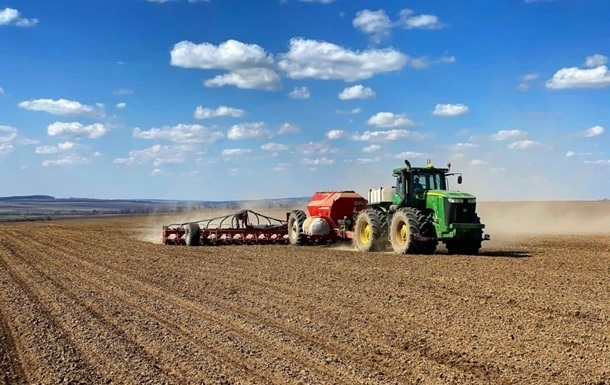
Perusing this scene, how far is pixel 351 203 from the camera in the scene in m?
21.5

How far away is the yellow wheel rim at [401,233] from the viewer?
17594mm

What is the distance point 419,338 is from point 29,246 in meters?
19.4

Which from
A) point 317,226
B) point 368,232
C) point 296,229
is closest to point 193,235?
point 296,229

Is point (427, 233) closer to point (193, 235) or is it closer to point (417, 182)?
point (417, 182)

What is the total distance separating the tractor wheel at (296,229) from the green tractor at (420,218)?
2.99 meters

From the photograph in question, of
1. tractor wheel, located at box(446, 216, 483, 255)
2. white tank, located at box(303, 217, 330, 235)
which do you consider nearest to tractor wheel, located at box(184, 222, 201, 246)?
white tank, located at box(303, 217, 330, 235)

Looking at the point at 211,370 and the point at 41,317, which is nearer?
the point at 211,370

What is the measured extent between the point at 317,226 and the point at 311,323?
1262 centimetres

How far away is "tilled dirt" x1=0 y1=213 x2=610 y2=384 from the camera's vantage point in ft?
21.4

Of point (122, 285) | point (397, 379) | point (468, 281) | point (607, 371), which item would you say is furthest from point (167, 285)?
point (607, 371)

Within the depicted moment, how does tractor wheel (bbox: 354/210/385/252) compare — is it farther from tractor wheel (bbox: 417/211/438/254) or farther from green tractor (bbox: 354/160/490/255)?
tractor wheel (bbox: 417/211/438/254)

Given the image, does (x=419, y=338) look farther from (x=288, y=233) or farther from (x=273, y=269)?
(x=288, y=233)

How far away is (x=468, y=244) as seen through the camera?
17656 millimetres

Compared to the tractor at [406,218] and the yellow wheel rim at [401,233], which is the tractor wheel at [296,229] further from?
the yellow wheel rim at [401,233]
